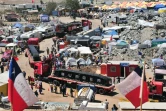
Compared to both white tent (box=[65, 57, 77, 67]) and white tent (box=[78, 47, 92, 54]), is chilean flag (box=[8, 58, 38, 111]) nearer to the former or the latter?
white tent (box=[65, 57, 77, 67])

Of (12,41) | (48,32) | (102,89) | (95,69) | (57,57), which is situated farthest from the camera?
(48,32)

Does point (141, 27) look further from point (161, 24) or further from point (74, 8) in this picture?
point (74, 8)

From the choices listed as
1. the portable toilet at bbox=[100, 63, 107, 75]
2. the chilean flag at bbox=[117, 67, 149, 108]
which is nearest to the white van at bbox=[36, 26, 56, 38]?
the portable toilet at bbox=[100, 63, 107, 75]

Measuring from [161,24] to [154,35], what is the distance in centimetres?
584

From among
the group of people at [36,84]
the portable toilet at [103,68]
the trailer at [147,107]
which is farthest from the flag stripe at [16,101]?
the portable toilet at [103,68]

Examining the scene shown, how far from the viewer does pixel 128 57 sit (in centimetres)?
3266

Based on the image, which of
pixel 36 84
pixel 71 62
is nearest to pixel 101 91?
pixel 36 84

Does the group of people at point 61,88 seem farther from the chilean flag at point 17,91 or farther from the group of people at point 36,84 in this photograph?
the chilean flag at point 17,91

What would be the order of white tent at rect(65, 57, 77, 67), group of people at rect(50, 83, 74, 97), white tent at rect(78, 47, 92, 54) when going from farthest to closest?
white tent at rect(78, 47, 92, 54)
white tent at rect(65, 57, 77, 67)
group of people at rect(50, 83, 74, 97)

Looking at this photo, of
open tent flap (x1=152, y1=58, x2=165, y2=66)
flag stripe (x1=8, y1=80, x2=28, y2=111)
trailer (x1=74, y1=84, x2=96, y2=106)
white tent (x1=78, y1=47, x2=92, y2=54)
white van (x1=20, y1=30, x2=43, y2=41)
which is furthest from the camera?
white van (x1=20, y1=30, x2=43, y2=41)

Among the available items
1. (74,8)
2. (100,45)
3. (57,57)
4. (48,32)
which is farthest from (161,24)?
(74,8)

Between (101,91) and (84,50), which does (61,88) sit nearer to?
(101,91)

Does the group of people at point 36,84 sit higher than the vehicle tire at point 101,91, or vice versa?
the group of people at point 36,84

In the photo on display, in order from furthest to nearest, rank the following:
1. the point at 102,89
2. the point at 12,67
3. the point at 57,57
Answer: the point at 57,57 < the point at 102,89 < the point at 12,67
